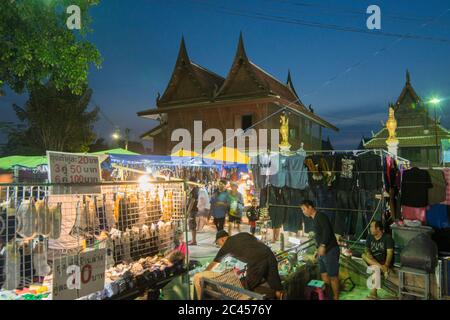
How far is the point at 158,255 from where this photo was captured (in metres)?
5.75

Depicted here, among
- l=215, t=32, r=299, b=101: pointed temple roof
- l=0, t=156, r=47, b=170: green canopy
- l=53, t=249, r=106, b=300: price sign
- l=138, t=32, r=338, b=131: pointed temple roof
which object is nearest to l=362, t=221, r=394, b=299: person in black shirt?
l=53, t=249, r=106, b=300: price sign

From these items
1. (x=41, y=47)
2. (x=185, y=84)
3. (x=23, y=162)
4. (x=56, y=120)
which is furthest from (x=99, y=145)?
(x=41, y=47)

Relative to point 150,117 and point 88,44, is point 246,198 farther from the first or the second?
point 150,117

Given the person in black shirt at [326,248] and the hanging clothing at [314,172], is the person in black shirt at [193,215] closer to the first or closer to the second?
the hanging clothing at [314,172]

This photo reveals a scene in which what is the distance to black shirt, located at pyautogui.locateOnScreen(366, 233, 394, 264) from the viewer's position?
22.1ft

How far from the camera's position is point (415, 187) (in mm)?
7117

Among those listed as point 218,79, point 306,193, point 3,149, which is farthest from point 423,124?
point 3,149

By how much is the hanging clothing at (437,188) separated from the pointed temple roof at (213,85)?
1163 centimetres

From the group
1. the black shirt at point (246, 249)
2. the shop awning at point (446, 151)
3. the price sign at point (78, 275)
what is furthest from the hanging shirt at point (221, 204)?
the shop awning at point (446, 151)

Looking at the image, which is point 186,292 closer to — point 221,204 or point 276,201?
point 276,201

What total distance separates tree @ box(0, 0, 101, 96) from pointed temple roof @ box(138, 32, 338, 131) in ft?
41.3

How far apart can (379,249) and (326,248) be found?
1956 millimetres

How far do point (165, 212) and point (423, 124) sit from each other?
101 ft

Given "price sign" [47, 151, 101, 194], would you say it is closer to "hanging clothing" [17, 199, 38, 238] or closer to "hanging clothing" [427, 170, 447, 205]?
"hanging clothing" [17, 199, 38, 238]
